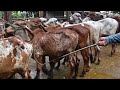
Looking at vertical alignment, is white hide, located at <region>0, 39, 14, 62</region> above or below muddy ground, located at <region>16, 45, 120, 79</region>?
above

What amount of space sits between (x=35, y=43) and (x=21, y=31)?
0.46m

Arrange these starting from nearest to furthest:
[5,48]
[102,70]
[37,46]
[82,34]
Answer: [5,48] → [37,46] → [82,34] → [102,70]

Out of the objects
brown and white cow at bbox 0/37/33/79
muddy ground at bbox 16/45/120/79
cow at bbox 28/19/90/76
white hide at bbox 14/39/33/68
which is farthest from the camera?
muddy ground at bbox 16/45/120/79

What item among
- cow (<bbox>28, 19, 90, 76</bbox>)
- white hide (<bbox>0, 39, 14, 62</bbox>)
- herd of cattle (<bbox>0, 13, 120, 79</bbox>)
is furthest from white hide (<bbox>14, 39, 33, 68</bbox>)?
cow (<bbox>28, 19, 90, 76</bbox>)

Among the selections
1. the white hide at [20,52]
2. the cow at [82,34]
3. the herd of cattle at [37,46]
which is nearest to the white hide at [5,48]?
the herd of cattle at [37,46]

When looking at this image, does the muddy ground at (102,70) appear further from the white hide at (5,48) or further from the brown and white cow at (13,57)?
the white hide at (5,48)

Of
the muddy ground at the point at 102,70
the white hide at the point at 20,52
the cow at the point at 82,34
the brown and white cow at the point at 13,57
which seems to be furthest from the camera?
the muddy ground at the point at 102,70

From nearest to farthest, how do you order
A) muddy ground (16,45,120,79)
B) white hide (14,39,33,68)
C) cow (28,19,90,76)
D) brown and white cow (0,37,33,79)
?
brown and white cow (0,37,33,79), white hide (14,39,33,68), cow (28,19,90,76), muddy ground (16,45,120,79)

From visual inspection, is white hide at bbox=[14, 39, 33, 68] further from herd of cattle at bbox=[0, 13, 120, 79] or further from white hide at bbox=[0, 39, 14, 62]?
white hide at bbox=[0, 39, 14, 62]

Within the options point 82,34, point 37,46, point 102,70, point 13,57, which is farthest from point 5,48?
point 102,70

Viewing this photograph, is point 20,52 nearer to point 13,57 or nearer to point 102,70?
point 13,57

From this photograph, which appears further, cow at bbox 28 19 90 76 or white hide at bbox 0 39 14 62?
cow at bbox 28 19 90 76

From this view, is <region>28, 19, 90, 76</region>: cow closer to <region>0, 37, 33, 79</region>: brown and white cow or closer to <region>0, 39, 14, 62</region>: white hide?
<region>0, 37, 33, 79</region>: brown and white cow
